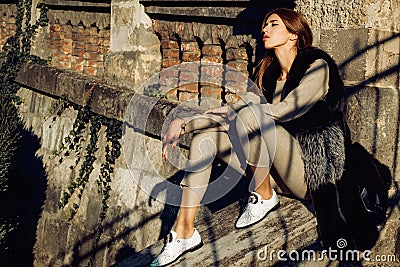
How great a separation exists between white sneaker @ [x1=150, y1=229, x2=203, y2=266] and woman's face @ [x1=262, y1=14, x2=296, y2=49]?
3.86ft

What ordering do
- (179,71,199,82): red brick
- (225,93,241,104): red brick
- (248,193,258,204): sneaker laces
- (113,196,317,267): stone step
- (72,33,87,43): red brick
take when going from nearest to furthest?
(113,196,317,267): stone step < (248,193,258,204): sneaker laces < (225,93,241,104): red brick < (179,71,199,82): red brick < (72,33,87,43): red brick

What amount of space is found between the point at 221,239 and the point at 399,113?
1.32 m

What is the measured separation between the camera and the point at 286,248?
11.8 ft

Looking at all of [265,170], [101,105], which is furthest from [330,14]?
[101,105]

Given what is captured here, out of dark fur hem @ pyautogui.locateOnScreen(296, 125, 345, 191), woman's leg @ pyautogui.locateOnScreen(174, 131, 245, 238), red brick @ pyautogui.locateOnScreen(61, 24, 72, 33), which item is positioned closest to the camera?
dark fur hem @ pyautogui.locateOnScreen(296, 125, 345, 191)

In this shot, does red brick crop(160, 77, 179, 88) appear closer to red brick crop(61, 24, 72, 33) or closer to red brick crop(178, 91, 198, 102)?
red brick crop(178, 91, 198, 102)

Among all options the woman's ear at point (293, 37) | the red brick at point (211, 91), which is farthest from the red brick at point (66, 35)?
the woman's ear at point (293, 37)

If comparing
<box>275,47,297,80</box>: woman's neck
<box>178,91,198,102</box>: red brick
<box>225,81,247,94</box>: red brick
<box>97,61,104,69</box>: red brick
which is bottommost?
<box>178,91,198,102</box>: red brick

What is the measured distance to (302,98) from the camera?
12.2ft

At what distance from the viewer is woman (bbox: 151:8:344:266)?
368 centimetres

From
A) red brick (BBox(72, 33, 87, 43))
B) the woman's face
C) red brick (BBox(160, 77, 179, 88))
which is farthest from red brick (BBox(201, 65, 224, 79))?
red brick (BBox(72, 33, 87, 43))

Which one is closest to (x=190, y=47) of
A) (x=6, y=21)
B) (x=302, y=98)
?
(x=302, y=98)

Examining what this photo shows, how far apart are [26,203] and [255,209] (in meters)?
4.57

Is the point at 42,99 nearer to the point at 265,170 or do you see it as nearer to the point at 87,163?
the point at 87,163
